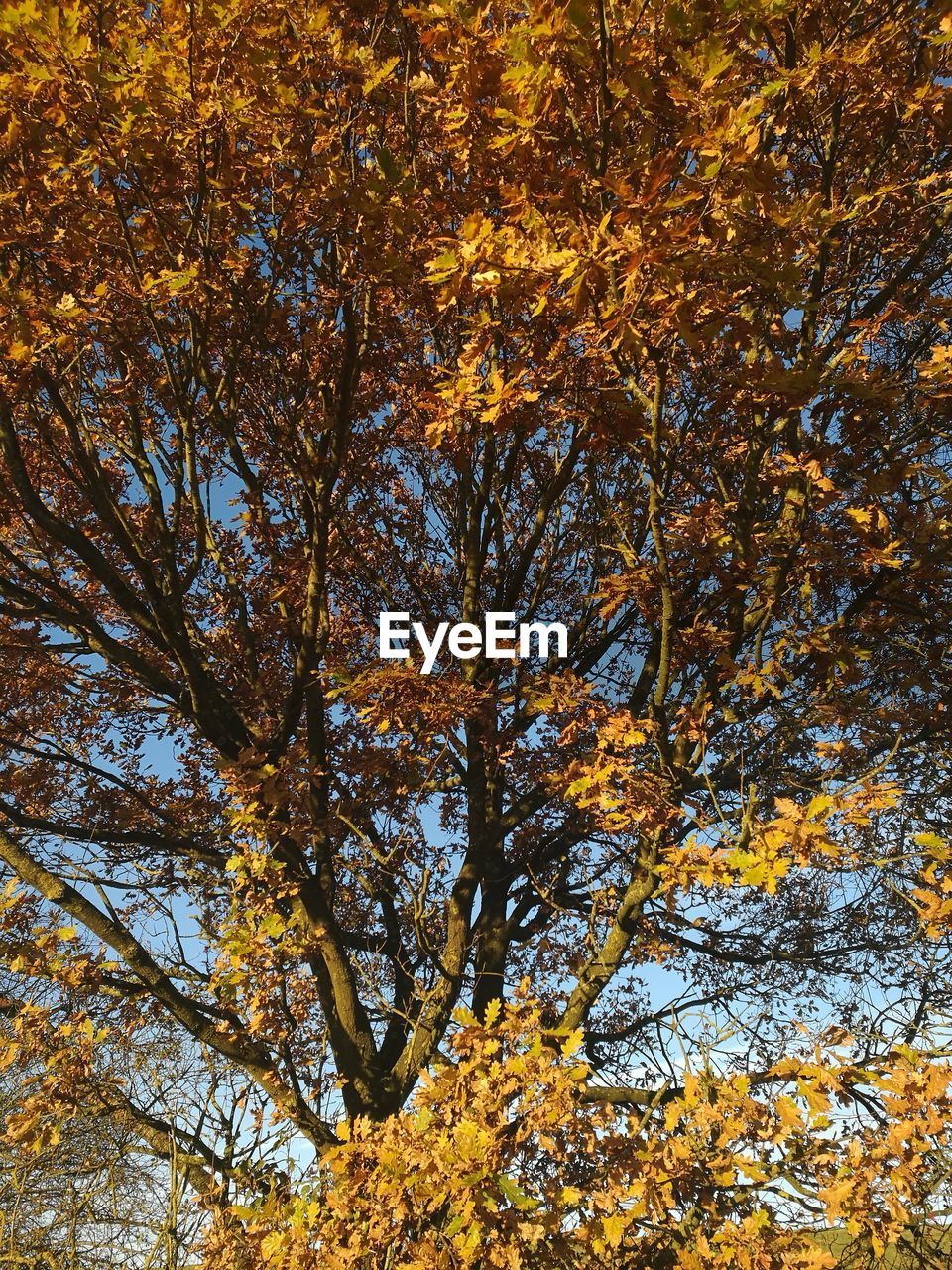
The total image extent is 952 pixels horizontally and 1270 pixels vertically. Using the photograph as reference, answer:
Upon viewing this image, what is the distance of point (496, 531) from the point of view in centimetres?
738

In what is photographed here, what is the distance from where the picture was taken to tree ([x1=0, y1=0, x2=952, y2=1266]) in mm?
3471

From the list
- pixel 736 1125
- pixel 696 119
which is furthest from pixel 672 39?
pixel 736 1125

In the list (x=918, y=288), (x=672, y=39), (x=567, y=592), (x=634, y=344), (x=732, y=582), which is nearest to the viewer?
(x=634, y=344)

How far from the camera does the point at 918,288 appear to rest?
5.26 metres

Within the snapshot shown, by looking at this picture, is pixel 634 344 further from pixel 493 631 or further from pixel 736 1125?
pixel 493 631

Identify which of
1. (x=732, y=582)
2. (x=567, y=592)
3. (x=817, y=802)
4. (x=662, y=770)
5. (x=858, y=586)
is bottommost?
(x=817, y=802)

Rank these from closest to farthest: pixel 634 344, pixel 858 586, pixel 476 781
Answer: pixel 634 344 < pixel 858 586 < pixel 476 781

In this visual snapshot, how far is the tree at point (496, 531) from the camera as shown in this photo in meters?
3.47

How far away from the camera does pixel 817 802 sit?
3775mm

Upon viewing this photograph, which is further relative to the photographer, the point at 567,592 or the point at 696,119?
the point at 567,592

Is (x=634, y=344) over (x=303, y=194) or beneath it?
beneath

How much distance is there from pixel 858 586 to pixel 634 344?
12.2 feet

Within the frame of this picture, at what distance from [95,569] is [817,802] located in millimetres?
4259

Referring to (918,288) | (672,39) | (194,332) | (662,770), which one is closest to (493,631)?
(662,770)
